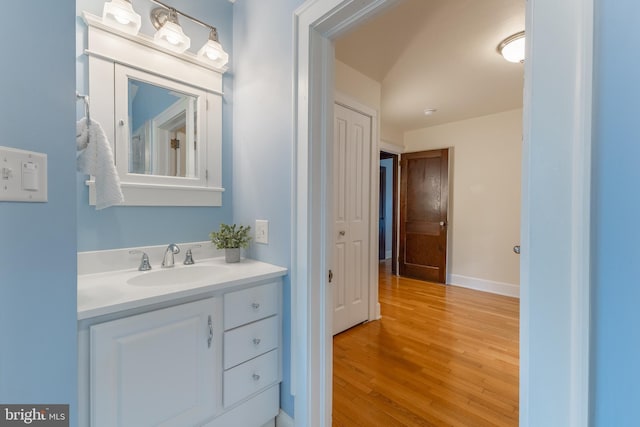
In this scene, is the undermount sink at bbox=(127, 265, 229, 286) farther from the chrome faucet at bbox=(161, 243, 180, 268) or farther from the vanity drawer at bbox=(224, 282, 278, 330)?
the vanity drawer at bbox=(224, 282, 278, 330)

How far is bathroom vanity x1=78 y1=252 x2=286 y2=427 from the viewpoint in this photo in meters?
0.88

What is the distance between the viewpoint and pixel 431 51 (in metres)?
2.18

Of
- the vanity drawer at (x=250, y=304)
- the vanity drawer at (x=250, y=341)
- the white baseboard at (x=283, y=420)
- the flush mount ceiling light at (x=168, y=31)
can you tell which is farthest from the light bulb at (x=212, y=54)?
the white baseboard at (x=283, y=420)

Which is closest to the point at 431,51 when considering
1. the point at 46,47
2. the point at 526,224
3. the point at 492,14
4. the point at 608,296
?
the point at 492,14

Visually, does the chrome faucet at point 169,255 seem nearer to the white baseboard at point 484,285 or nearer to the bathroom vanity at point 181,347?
the bathroom vanity at point 181,347

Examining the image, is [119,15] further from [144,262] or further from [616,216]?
[616,216]

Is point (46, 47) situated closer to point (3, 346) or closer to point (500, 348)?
point (3, 346)

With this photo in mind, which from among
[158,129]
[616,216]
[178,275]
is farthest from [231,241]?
[616,216]

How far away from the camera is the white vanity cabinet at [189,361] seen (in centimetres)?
88

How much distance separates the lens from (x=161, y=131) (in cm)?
152

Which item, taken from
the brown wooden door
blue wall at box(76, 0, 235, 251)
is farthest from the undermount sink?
the brown wooden door

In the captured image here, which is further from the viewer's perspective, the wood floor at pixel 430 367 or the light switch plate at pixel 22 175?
the wood floor at pixel 430 367

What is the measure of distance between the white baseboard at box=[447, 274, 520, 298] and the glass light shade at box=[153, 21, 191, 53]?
13.7 feet

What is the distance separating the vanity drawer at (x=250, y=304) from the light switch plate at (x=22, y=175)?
73 centimetres
